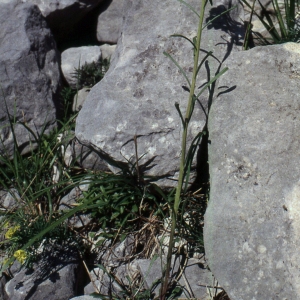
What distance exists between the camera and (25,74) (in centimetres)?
345

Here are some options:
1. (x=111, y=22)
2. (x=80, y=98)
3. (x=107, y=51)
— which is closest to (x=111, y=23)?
Result: (x=111, y=22)

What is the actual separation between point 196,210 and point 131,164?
46 cm

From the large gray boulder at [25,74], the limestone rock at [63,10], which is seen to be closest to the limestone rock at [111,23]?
the limestone rock at [63,10]

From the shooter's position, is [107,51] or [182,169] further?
[107,51]

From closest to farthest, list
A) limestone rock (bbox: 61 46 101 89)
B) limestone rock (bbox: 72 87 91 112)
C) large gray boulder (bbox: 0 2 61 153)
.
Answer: large gray boulder (bbox: 0 2 61 153) → limestone rock (bbox: 72 87 91 112) → limestone rock (bbox: 61 46 101 89)

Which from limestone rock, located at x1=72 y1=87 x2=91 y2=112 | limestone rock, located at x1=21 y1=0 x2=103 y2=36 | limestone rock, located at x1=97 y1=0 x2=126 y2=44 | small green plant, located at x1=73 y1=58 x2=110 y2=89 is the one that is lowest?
limestone rock, located at x1=72 y1=87 x2=91 y2=112

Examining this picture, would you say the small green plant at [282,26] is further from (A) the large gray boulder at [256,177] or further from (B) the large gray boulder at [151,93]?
(A) the large gray boulder at [256,177]

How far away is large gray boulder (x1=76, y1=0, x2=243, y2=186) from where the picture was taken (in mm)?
2795

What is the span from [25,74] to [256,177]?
179cm

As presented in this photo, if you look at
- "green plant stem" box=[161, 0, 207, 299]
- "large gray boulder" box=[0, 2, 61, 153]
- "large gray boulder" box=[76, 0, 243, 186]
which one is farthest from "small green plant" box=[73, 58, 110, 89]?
"green plant stem" box=[161, 0, 207, 299]

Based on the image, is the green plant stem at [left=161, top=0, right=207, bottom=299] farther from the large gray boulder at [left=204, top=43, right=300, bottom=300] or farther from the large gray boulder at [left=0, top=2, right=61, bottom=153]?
the large gray boulder at [left=0, top=2, right=61, bottom=153]

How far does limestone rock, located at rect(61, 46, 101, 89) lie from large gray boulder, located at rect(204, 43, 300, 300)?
4.37 feet

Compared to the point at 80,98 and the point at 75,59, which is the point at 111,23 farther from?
the point at 80,98

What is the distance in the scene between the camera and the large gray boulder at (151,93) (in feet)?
9.17
